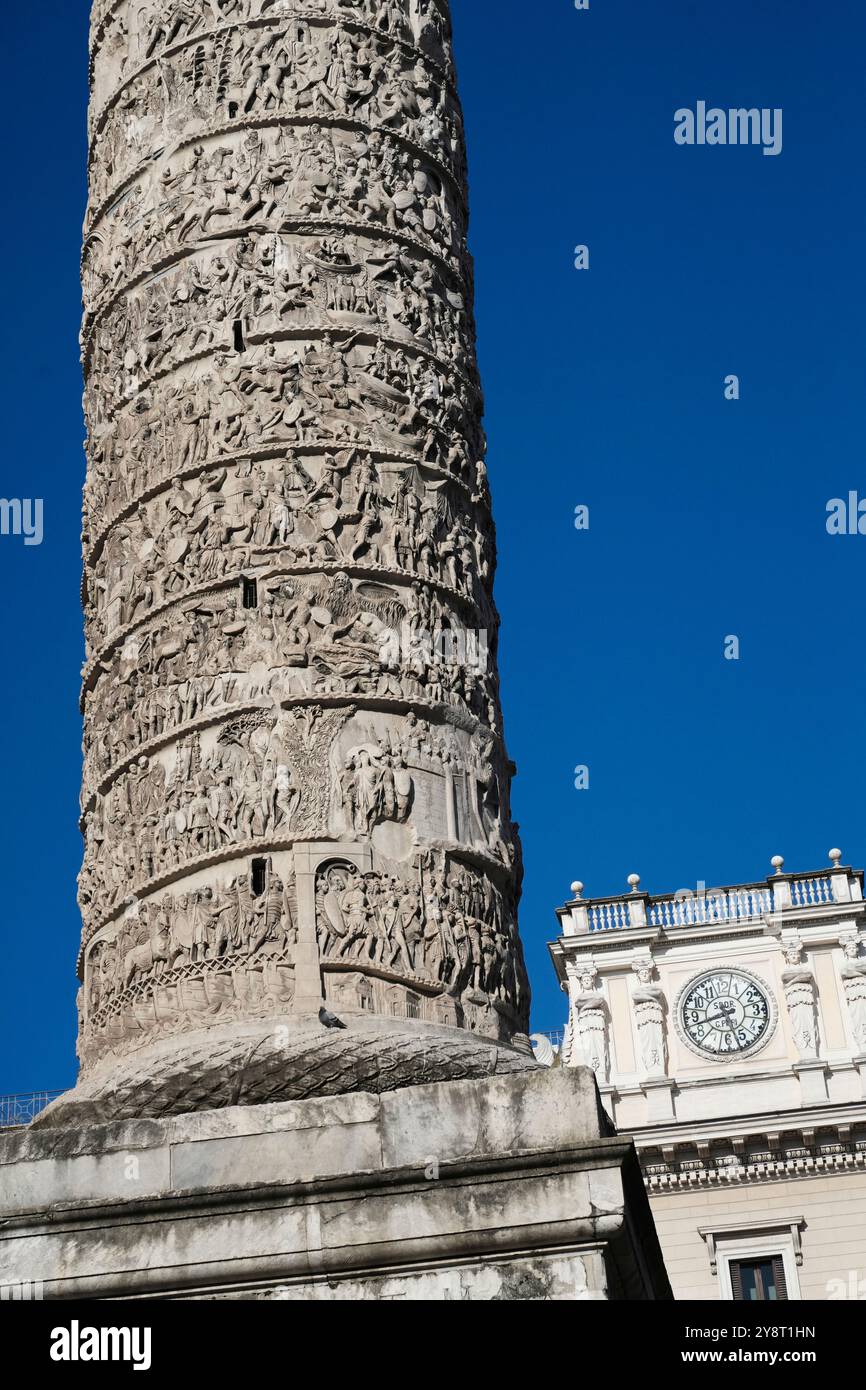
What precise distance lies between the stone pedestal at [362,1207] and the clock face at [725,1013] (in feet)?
55.3

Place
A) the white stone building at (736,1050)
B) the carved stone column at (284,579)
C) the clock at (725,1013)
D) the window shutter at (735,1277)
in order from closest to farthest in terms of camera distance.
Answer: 1. the carved stone column at (284,579)
2. the window shutter at (735,1277)
3. the white stone building at (736,1050)
4. the clock at (725,1013)

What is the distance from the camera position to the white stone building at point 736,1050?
21.0 metres

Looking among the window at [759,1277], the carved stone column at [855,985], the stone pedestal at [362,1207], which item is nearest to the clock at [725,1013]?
the carved stone column at [855,985]

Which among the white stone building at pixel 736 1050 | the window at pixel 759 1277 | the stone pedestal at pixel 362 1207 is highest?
the white stone building at pixel 736 1050

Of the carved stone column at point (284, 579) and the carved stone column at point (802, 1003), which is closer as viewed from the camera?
the carved stone column at point (284, 579)

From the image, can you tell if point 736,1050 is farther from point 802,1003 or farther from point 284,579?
point 284,579

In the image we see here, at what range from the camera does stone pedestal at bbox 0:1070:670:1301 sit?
563 centimetres

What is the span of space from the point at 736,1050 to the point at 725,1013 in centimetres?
43

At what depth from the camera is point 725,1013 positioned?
22734 millimetres

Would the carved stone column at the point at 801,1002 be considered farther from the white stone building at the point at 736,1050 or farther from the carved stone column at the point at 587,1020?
the carved stone column at the point at 587,1020

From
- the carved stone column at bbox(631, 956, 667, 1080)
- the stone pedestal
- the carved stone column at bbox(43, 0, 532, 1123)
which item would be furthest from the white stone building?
the stone pedestal

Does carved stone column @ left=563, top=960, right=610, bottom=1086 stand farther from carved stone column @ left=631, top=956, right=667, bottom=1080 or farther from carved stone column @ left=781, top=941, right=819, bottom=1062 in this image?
carved stone column @ left=781, top=941, right=819, bottom=1062
